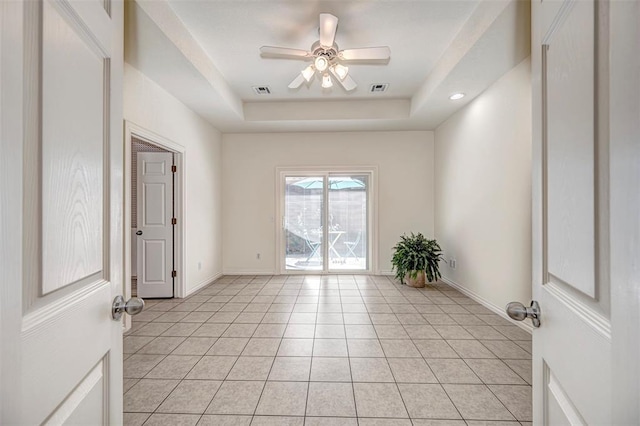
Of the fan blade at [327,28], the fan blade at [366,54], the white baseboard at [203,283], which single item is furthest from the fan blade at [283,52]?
the white baseboard at [203,283]

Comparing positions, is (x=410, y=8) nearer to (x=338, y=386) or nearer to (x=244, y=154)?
(x=338, y=386)

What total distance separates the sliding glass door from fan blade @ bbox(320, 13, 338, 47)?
9.73 feet

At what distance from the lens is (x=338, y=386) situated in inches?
78.2

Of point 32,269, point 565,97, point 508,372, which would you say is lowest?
point 508,372

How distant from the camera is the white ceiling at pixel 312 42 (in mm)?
2432

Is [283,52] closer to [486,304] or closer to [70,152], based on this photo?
[70,152]

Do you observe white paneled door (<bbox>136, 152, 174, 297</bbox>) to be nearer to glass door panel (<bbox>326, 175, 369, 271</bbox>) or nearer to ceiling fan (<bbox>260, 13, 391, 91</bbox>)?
ceiling fan (<bbox>260, 13, 391, 91</bbox>)

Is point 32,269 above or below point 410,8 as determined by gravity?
below

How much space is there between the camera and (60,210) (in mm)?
646

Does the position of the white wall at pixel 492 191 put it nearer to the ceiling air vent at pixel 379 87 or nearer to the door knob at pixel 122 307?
the ceiling air vent at pixel 379 87

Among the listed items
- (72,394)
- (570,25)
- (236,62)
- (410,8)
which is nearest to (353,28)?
(410,8)

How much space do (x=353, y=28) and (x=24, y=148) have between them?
285cm

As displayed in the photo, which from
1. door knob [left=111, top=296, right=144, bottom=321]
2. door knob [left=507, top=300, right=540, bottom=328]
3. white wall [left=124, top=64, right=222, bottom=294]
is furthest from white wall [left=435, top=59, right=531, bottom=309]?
white wall [left=124, top=64, right=222, bottom=294]

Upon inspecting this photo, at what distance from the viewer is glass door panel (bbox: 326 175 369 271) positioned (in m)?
5.46
